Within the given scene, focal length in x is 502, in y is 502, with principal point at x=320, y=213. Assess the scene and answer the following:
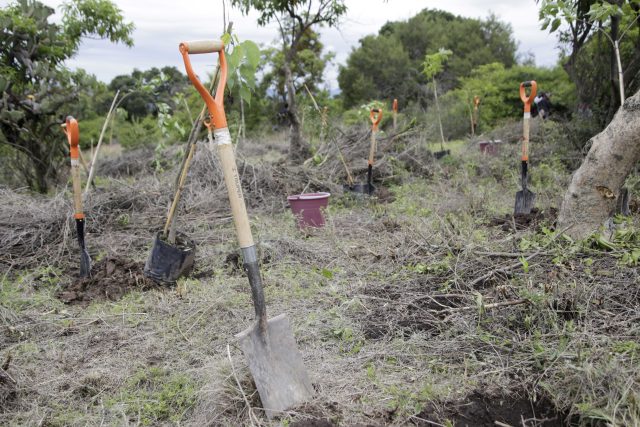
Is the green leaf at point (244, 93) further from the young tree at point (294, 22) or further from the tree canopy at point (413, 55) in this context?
the tree canopy at point (413, 55)

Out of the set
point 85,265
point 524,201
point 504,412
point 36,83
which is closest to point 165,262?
point 85,265

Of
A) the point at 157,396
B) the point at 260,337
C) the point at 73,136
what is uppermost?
the point at 73,136

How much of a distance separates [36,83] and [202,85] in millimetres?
6434

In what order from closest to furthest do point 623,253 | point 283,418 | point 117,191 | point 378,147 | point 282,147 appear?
point 283,418 → point 623,253 → point 117,191 → point 378,147 → point 282,147

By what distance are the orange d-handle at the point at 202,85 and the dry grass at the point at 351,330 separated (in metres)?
1.04

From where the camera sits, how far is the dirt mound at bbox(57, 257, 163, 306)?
11.5 feet

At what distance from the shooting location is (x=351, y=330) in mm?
2676

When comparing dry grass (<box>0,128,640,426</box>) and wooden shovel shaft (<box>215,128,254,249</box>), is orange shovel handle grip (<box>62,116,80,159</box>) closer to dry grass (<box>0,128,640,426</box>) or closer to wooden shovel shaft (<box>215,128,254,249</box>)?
dry grass (<box>0,128,640,426</box>)

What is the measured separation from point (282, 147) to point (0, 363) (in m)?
8.69

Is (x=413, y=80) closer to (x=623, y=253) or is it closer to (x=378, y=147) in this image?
(x=378, y=147)

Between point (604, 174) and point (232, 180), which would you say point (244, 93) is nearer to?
point (232, 180)

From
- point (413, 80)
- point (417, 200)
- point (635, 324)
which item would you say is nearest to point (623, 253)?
point (635, 324)

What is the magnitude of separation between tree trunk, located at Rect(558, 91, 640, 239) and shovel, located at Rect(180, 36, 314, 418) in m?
1.95

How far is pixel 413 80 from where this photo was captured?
21.1 m
